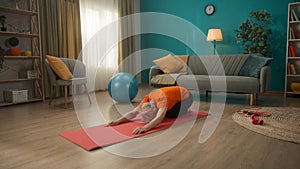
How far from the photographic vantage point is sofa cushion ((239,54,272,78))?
3571mm

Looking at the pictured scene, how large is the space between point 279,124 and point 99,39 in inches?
158

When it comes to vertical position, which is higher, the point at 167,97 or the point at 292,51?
the point at 292,51

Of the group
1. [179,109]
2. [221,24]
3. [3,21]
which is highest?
[221,24]

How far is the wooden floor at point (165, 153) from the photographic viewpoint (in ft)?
5.10

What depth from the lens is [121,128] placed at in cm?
236

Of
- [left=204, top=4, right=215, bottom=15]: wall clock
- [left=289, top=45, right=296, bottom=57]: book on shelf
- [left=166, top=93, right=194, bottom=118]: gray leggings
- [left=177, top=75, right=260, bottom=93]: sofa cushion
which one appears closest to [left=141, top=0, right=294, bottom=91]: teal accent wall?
[left=204, top=4, right=215, bottom=15]: wall clock

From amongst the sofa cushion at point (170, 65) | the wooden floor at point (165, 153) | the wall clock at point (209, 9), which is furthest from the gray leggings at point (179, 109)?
the wall clock at point (209, 9)

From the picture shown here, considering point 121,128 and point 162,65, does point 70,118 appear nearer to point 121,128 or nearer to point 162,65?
point 121,128

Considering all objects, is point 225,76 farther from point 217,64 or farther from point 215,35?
point 215,35

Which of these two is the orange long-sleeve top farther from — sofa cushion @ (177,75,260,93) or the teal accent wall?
the teal accent wall

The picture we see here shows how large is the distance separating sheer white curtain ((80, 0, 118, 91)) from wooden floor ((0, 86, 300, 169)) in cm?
266

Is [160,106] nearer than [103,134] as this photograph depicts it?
No

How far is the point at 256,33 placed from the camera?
4469mm

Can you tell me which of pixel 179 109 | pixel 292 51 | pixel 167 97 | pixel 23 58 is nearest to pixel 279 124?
pixel 179 109
